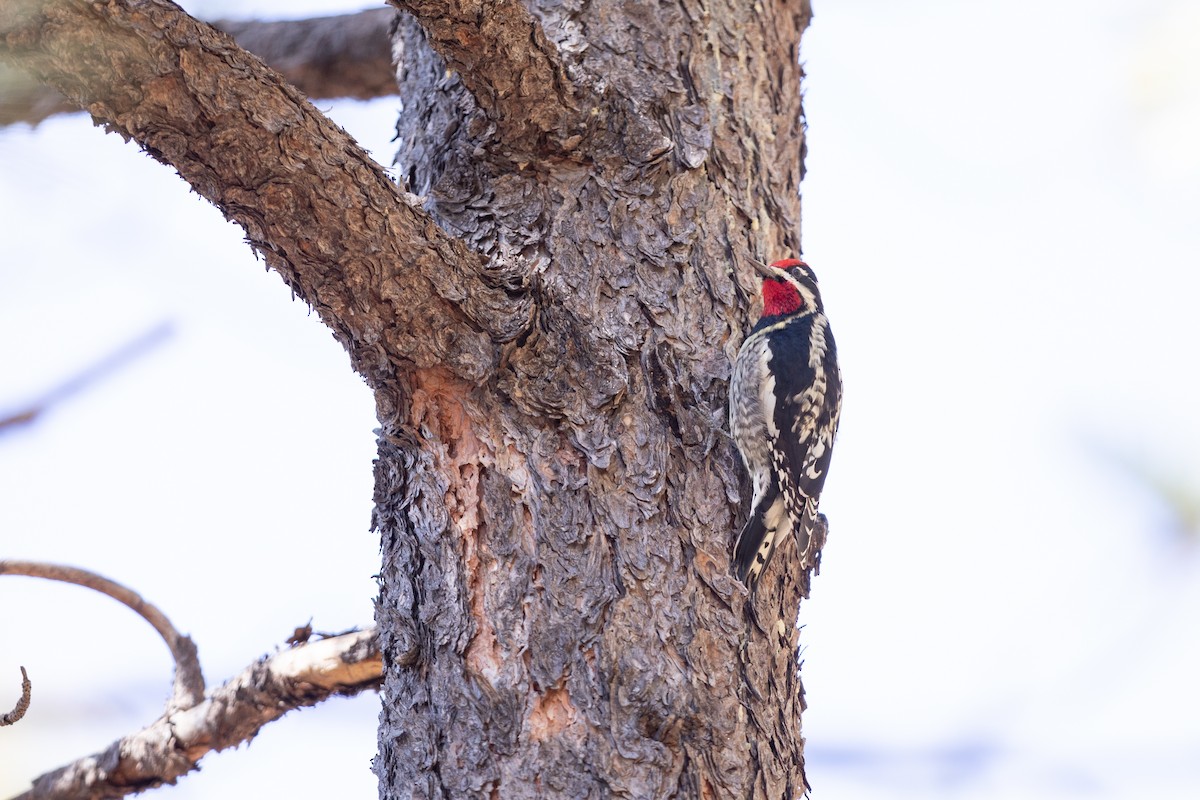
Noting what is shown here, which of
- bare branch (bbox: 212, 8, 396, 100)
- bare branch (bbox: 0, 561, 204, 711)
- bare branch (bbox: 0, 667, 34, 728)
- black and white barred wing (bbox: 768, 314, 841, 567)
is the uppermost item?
bare branch (bbox: 212, 8, 396, 100)

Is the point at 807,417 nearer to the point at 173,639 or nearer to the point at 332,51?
the point at 173,639

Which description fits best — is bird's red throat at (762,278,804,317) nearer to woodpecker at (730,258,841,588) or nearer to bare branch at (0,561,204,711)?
woodpecker at (730,258,841,588)

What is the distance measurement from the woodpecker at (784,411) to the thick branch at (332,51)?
1.74 m

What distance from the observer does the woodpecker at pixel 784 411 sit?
2596 millimetres

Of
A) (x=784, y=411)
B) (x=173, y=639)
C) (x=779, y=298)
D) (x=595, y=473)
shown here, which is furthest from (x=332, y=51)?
(x=595, y=473)

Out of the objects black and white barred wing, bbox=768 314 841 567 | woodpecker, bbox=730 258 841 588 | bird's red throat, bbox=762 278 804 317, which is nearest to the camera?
woodpecker, bbox=730 258 841 588

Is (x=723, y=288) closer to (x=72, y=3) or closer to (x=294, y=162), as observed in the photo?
(x=294, y=162)

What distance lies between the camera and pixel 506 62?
2463 mm

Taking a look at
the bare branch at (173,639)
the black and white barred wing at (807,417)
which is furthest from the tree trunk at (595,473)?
the bare branch at (173,639)

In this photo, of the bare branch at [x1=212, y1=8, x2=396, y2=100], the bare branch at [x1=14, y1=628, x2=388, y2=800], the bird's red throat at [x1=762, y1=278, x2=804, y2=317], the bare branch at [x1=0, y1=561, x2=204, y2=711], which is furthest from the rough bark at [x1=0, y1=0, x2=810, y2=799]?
the bare branch at [x1=212, y1=8, x2=396, y2=100]

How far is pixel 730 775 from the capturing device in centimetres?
216

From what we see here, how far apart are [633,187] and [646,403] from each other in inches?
22.3

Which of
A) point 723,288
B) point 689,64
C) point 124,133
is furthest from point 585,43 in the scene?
point 124,133

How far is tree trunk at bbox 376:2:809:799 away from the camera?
215 cm
